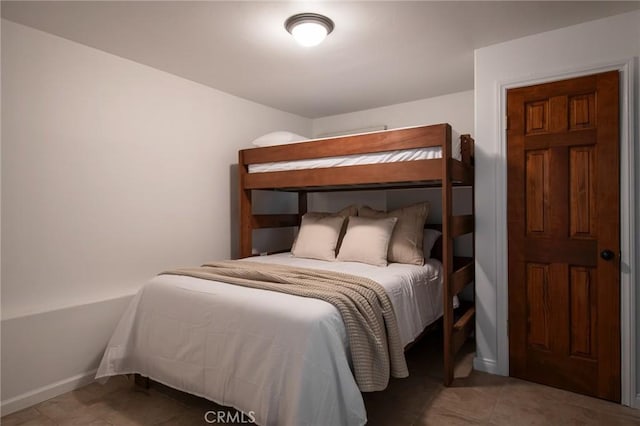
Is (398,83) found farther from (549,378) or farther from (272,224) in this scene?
(549,378)

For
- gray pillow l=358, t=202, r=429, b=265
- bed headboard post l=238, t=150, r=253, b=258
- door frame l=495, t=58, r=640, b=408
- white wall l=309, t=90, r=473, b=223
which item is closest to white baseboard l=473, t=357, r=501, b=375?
door frame l=495, t=58, r=640, b=408

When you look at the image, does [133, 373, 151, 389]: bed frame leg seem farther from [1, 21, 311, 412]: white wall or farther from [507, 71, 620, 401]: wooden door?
[507, 71, 620, 401]: wooden door

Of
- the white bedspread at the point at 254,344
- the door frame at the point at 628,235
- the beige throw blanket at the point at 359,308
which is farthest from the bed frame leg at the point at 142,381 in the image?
the door frame at the point at 628,235

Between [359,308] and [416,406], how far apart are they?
31.4 inches

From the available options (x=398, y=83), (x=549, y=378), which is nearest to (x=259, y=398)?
(x=549, y=378)

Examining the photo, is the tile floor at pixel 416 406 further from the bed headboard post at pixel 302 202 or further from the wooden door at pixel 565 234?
the bed headboard post at pixel 302 202

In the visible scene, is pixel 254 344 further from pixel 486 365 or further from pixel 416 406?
pixel 486 365

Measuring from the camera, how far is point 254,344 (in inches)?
66.2

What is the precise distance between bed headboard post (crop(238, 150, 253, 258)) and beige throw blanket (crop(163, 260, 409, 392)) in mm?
1116

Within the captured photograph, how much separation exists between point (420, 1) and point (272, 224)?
240cm

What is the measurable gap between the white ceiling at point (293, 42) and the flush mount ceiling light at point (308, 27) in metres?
0.04

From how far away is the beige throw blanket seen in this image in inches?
65.6

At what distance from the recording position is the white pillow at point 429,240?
3079 millimetres

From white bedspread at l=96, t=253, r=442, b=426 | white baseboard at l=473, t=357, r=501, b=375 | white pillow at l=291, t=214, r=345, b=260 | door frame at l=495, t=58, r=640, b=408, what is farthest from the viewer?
white pillow at l=291, t=214, r=345, b=260
